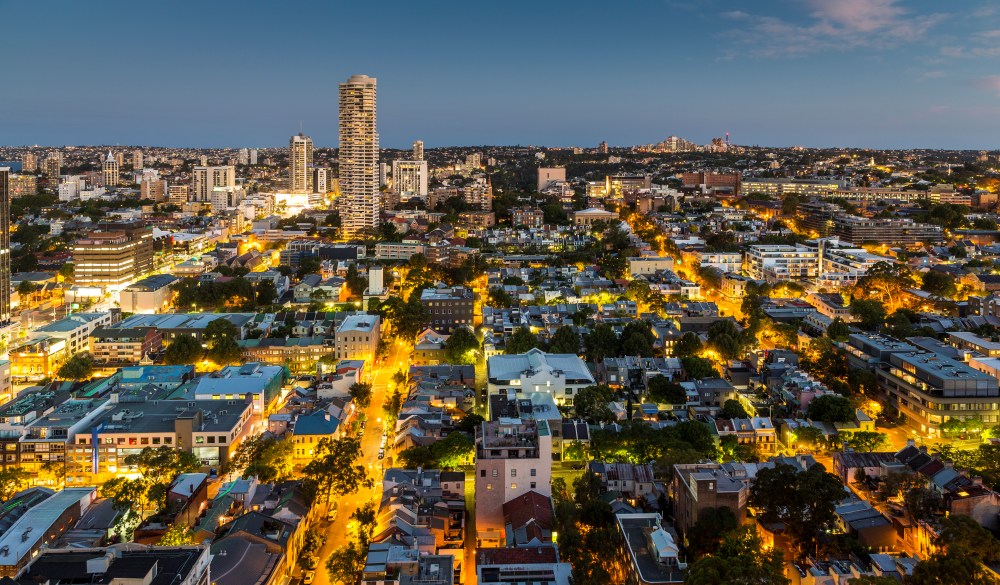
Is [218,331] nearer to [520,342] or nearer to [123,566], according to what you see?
[520,342]

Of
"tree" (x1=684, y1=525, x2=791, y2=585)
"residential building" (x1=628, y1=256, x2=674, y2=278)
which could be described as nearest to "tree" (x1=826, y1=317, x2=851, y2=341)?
"residential building" (x1=628, y1=256, x2=674, y2=278)

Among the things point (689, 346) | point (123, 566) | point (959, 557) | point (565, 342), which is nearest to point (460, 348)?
point (565, 342)

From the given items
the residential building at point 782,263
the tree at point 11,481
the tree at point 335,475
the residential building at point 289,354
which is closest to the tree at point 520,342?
the residential building at point 289,354

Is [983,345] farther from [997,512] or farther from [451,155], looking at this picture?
[451,155]

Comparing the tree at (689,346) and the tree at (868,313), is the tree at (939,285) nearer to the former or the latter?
the tree at (868,313)

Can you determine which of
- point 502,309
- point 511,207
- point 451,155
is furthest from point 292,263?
point 451,155
